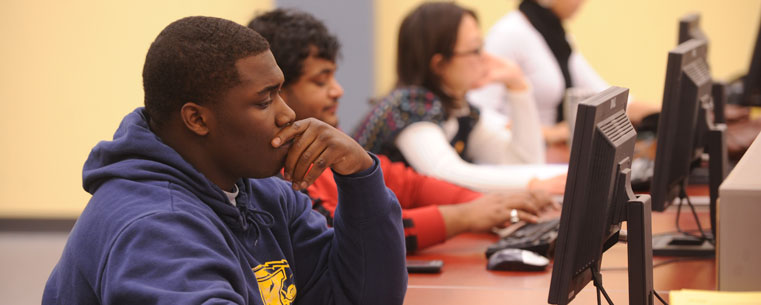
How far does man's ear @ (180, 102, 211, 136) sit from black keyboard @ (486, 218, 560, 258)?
889 millimetres

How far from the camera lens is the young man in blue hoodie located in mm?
993

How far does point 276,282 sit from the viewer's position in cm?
127

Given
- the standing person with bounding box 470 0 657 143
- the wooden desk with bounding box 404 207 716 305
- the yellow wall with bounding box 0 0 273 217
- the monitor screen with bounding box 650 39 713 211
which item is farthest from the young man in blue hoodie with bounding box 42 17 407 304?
the yellow wall with bounding box 0 0 273 217

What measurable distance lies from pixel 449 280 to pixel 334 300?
350 millimetres

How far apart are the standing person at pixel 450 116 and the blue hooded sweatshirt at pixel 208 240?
0.96 m

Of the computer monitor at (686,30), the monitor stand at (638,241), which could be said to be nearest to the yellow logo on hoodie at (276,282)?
the monitor stand at (638,241)

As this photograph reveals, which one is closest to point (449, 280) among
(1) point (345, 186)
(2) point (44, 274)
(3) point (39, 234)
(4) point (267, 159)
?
(1) point (345, 186)

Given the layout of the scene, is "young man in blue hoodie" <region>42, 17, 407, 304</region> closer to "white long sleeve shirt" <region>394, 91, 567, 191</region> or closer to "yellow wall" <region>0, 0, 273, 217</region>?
"white long sleeve shirt" <region>394, 91, 567, 191</region>

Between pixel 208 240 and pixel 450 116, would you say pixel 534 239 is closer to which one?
pixel 450 116

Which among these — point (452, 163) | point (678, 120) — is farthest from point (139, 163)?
point (452, 163)

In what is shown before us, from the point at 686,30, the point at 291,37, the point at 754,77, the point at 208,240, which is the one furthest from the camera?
the point at 754,77

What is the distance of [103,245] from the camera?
1.01 metres

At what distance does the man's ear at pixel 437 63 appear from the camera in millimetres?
2623

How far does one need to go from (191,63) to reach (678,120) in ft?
3.48
